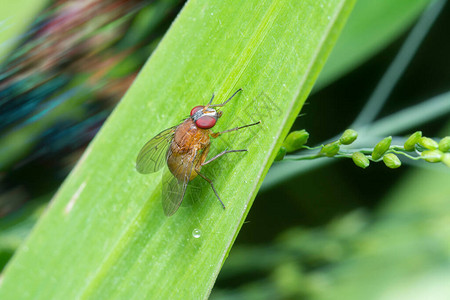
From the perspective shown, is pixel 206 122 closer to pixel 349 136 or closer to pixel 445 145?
pixel 349 136

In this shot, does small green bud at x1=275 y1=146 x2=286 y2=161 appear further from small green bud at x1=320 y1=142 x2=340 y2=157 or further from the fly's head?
the fly's head

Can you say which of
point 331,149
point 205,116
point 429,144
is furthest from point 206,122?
point 429,144

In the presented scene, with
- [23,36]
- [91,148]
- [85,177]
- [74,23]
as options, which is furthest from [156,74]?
[74,23]

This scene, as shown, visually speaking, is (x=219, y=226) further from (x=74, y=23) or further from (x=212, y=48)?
(x=74, y=23)

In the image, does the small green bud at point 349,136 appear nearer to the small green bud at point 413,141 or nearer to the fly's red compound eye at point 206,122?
the small green bud at point 413,141

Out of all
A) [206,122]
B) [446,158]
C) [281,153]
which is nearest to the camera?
[446,158]
